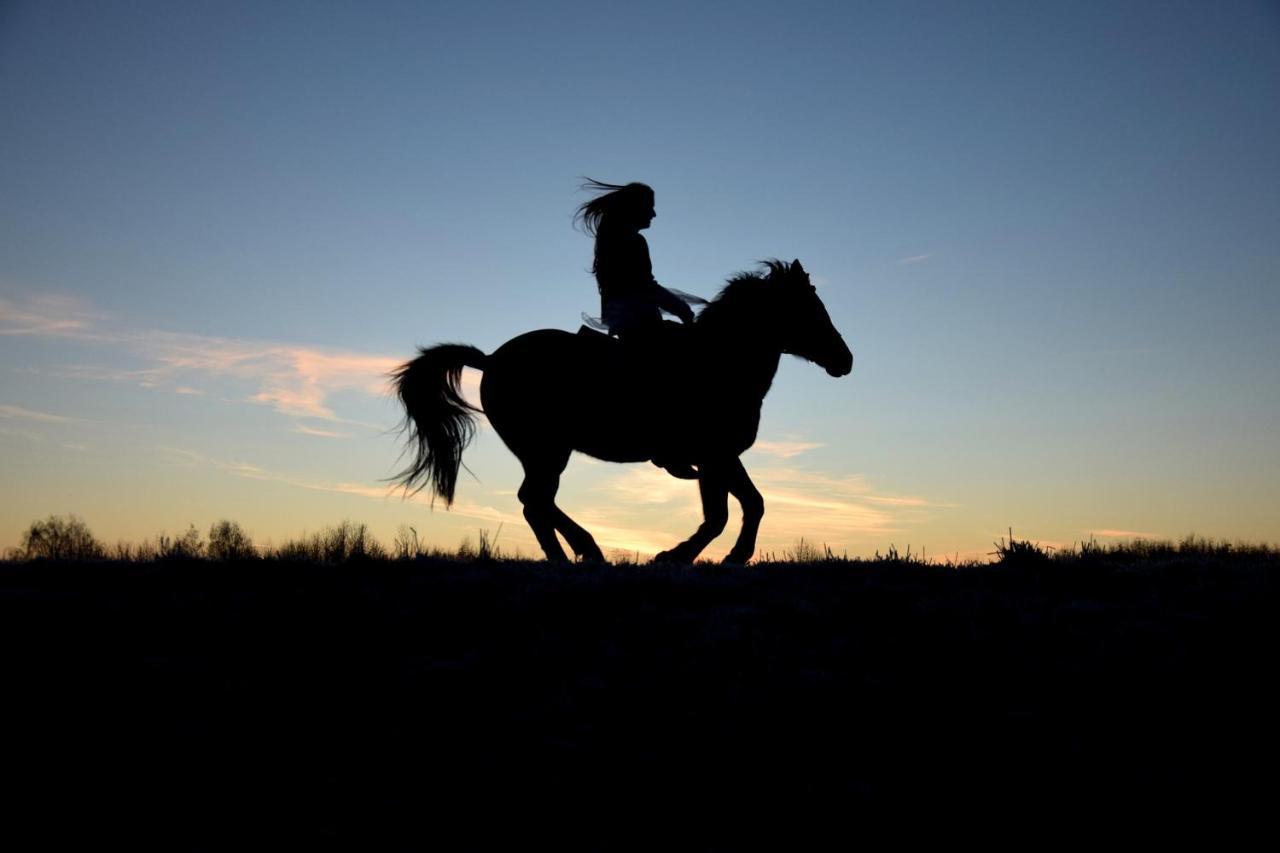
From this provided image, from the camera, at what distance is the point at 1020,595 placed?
25.2 feet

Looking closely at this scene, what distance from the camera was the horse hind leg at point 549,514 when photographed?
37.1 feet

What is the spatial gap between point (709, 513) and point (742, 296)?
2.42 meters

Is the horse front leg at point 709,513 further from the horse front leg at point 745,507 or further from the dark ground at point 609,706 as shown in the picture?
the dark ground at point 609,706

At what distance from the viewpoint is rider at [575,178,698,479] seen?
11.3 meters

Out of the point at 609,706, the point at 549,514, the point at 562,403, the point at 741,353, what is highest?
the point at 741,353

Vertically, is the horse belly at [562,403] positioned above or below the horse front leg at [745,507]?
above

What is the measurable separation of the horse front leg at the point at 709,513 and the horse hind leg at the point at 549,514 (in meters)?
0.98

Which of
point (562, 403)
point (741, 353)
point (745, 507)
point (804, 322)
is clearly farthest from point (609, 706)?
point (804, 322)

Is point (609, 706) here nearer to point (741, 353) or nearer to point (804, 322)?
point (741, 353)

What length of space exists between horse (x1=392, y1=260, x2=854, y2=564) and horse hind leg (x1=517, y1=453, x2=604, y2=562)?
0.01 meters

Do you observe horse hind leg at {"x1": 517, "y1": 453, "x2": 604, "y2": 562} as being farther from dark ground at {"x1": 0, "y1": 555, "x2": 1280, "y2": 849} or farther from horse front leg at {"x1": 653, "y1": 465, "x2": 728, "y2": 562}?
dark ground at {"x1": 0, "y1": 555, "x2": 1280, "y2": 849}

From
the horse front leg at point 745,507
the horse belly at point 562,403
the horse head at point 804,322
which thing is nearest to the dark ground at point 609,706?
the horse front leg at point 745,507

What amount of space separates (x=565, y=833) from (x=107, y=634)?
3541 millimetres

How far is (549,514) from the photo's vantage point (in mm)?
11516
